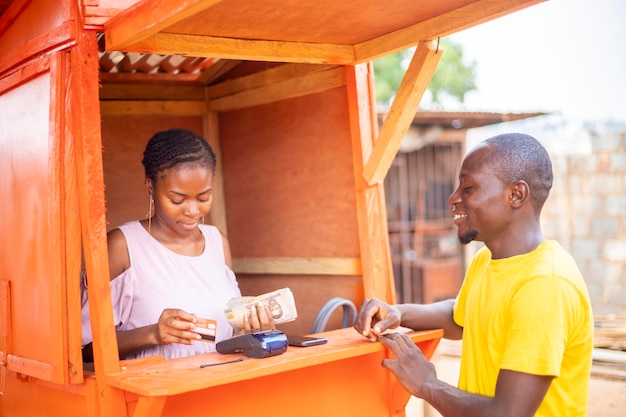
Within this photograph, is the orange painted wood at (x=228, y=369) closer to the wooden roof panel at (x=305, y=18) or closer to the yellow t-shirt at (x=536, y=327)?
the yellow t-shirt at (x=536, y=327)

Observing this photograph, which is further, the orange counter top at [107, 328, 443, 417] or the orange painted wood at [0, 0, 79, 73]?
the orange painted wood at [0, 0, 79, 73]

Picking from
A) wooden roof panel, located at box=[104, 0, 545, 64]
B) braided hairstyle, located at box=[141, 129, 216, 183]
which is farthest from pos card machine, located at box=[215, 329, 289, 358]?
wooden roof panel, located at box=[104, 0, 545, 64]

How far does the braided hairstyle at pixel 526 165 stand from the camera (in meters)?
2.67

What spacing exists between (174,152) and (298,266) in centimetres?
135

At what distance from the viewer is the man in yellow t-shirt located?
2379 millimetres

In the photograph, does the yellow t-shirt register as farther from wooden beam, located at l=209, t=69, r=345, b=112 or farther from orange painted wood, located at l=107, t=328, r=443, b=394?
wooden beam, located at l=209, t=69, r=345, b=112

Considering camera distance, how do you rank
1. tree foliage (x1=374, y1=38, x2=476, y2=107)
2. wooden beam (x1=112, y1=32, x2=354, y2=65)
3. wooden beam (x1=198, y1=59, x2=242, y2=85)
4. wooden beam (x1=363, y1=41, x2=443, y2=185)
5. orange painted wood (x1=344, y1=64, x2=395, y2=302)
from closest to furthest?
wooden beam (x1=112, y1=32, x2=354, y2=65)
wooden beam (x1=363, y1=41, x2=443, y2=185)
orange painted wood (x1=344, y1=64, x2=395, y2=302)
wooden beam (x1=198, y1=59, x2=242, y2=85)
tree foliage (x1=374, y1=38, x2=476, y2=107)

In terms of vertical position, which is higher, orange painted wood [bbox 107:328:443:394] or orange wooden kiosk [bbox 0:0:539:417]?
orange wooden kiosk [bbox 0:0:539:417]

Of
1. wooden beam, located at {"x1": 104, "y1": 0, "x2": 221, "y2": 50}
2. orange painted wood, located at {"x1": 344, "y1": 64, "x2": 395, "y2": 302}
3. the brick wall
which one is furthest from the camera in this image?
the brick wall

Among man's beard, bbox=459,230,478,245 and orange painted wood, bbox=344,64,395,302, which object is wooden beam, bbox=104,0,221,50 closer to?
man's beard, bbox=459,230,478,245

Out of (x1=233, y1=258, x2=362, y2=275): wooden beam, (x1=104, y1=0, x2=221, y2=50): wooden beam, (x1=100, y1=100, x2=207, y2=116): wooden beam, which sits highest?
(x1=100, y1=100, x2=207, y2=116): wooden beam

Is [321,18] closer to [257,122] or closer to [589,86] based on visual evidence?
[257,122]

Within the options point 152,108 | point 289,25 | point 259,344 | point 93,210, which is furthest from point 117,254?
point 152,108

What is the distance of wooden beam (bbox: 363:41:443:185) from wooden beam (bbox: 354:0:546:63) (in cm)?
7
